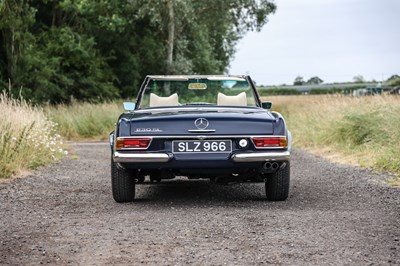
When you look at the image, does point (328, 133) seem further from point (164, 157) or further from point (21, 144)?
point (164, 157)

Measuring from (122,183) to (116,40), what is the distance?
39562 millimetres

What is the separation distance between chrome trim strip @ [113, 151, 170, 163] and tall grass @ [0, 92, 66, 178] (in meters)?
4.57

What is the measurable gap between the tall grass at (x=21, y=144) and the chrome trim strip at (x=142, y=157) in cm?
457

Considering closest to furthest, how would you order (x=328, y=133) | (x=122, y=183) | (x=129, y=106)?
(x=122, y=183), (x=129, y=106), (x=328, y=133)

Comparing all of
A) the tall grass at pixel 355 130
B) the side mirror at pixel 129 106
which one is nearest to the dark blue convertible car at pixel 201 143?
the side mirror at pixel 129 106

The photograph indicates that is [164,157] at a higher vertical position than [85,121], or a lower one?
higher

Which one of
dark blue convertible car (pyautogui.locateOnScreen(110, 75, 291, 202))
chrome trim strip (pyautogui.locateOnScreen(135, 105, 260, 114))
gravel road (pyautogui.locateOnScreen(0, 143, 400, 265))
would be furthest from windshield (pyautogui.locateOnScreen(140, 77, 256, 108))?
dark blue convertible car (pyautogui.locateOnScreen(110, 75, 291, 202))

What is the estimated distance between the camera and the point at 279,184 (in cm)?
891

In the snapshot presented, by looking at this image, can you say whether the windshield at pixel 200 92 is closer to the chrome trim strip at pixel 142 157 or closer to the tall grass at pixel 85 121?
the chrome trim strip at pixel 142 157

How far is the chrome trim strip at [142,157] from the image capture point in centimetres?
826

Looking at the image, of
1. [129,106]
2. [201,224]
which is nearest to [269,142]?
[201,224]

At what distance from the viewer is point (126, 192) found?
8.93m

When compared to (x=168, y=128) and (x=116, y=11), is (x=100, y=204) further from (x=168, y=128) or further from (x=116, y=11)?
(x=116, y=11)

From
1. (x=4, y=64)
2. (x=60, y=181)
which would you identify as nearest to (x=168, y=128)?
(x=60, y=181)
